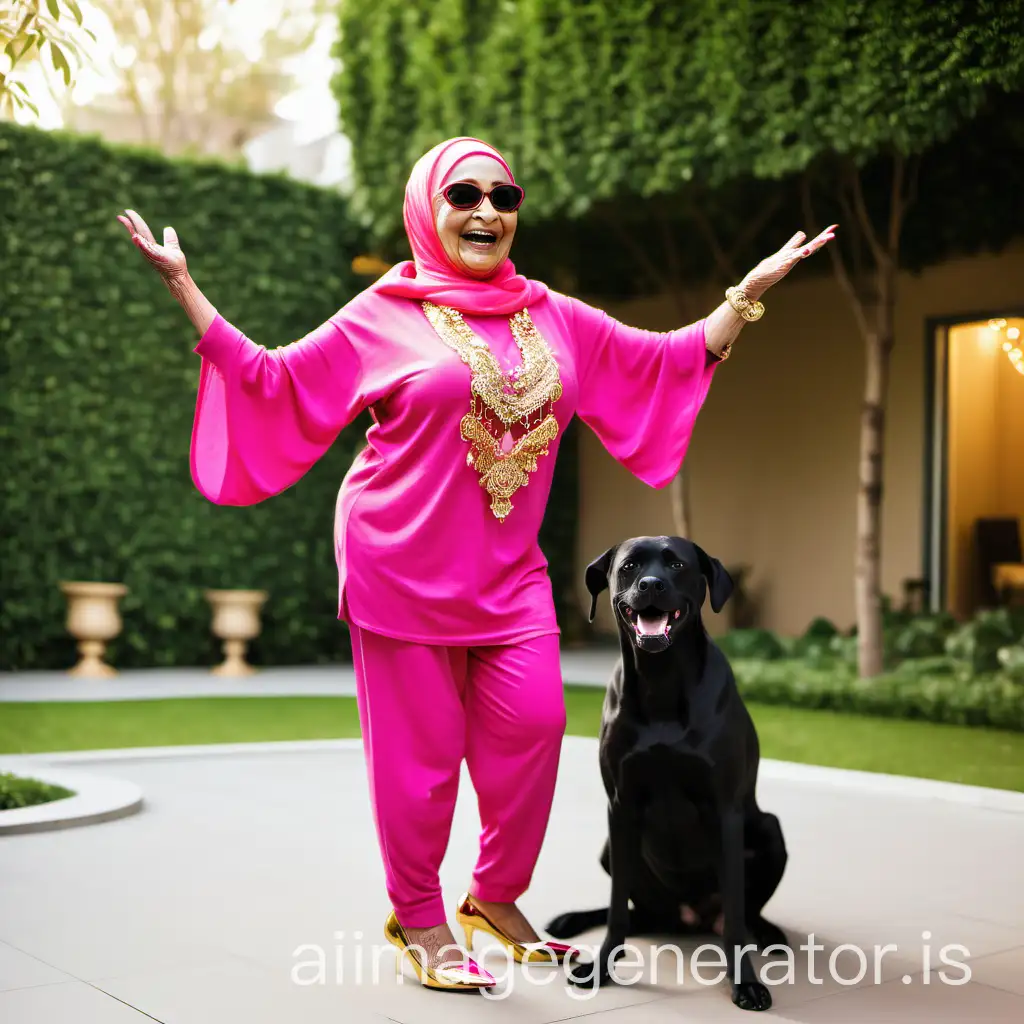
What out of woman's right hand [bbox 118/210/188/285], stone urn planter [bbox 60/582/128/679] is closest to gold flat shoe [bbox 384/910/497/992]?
woman's right hand [bbox 118/210/188/285]

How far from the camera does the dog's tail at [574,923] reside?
383cm

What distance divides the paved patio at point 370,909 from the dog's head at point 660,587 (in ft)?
2.87

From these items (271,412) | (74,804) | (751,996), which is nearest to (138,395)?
(74,804)

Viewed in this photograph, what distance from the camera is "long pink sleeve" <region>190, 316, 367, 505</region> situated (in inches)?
140

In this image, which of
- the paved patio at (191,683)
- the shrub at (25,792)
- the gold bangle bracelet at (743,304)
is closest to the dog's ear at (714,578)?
the gold bangle bracelet at (743,304)

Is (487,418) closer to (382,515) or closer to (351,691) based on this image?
(382,515)

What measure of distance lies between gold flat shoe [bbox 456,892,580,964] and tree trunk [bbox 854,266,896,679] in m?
6.02

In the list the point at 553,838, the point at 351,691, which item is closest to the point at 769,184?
the point at 351,691

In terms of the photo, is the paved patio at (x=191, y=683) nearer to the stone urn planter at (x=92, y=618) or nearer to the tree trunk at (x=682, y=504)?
the stone urn planter at (x=92, y=618)

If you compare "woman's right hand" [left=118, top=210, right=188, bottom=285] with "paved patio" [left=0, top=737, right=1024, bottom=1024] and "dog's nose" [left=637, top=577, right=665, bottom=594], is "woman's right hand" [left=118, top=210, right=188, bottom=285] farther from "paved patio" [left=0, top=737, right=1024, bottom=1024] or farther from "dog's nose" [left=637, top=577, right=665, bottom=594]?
"paved patio" [left=0, top=737, right=1024, bottom=1024]

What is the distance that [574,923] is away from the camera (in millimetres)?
3863

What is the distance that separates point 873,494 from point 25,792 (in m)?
5.92

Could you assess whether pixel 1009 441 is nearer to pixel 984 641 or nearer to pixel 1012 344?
pixel 1012 344

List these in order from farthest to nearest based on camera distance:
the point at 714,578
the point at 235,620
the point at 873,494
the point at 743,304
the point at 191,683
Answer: the point at 235,620 → the point at 191,683 → the point at 873,494 → the point at 743,304 → the point at 714,578
